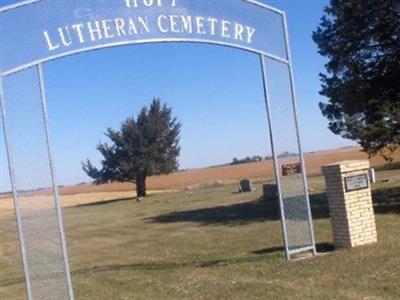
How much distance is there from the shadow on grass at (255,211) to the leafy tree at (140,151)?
29.5m

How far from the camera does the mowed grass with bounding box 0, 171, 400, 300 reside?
30.7 feet

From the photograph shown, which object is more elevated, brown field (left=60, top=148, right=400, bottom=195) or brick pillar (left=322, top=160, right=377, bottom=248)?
brick pillar (left=322, top=160, right=377, bottom=248)

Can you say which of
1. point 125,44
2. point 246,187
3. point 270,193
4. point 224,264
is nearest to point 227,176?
point 246,187

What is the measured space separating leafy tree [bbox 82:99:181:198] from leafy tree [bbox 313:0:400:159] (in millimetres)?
38250

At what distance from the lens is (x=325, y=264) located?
425 inches

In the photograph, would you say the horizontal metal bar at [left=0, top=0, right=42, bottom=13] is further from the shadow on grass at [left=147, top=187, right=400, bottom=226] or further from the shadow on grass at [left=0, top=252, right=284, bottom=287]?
the shadow on grass at [left=147, top=187, right=400, bottom=226]

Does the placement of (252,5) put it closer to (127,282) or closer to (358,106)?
(127,282)

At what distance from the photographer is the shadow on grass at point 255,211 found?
69.3ft

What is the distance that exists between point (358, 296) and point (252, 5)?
212 inches

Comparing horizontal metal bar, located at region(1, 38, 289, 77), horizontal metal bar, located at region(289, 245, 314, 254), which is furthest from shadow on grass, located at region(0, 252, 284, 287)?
horizontal metal bar, located at region(1, 38, 289, 77)

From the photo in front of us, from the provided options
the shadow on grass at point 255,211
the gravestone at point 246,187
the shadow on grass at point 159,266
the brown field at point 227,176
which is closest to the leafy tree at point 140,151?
the brown field at point 227,176

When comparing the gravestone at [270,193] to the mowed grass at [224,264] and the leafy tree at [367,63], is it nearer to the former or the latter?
the mowed grass at [224,264]

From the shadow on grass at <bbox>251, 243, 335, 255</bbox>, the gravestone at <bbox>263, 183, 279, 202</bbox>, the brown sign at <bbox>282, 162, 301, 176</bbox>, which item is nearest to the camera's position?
the brown sign at <bbox>282, 162, 301, 176</bbox>

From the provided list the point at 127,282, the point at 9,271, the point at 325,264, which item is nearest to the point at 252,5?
the point at 325,264
